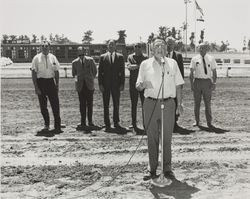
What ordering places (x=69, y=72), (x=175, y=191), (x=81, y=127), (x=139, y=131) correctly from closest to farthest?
(x=175, y=191) → (x=139, y=131) → (x=81, y=127) → (x=69, y=72)

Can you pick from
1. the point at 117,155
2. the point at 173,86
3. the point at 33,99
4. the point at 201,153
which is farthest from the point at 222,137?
the point at 33,99

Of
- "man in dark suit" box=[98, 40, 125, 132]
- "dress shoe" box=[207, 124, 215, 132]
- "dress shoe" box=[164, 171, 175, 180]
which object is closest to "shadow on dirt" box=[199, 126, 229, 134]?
"dress shoe" box=[207, 124, 215, 132]

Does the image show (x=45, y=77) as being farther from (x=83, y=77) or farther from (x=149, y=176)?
(x=149, y=176)

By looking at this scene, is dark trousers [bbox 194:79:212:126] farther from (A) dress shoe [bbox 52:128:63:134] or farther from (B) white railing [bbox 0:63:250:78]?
(B) white railing [bbox 0:63:250:78]

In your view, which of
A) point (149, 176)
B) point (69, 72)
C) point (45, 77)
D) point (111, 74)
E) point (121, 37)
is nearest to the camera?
point (149, 176)

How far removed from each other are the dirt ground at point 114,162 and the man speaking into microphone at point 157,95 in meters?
0.45

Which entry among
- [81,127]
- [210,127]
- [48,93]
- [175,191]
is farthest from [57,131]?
[175,191]

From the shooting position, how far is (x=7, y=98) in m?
16.0

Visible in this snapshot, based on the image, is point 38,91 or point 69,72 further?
point 69,72

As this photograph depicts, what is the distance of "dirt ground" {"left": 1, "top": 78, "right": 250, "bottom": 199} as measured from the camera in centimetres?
545

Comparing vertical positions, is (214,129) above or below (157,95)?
below

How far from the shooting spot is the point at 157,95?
19.0ft

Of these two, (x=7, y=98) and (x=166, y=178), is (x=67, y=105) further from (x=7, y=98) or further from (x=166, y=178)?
(x=166, y=178)

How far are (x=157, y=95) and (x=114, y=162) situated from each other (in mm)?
1752
